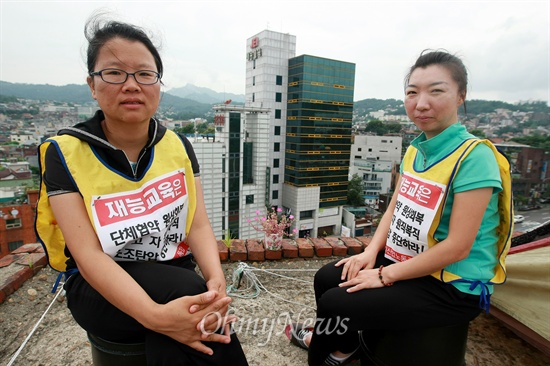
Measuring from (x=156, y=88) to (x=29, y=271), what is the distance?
6.15ft

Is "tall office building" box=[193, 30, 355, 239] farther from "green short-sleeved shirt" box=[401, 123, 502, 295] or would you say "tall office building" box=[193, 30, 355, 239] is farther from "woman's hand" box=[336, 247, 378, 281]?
"green short-sleeved shirt" box=[401, 123, 502, 295]

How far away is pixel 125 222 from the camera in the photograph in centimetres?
86

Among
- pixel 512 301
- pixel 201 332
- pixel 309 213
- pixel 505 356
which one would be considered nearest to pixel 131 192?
pixel 201 332

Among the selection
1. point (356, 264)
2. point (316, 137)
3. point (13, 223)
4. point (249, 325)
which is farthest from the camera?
point (316, 137)

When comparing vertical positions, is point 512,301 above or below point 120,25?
below

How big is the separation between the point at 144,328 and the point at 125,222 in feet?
1.01

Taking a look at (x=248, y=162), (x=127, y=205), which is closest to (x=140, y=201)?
(x=127, y=205)

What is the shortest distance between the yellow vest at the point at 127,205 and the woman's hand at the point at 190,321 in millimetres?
244

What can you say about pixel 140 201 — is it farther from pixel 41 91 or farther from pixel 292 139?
pixel 41 91

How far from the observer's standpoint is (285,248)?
94.1 inches

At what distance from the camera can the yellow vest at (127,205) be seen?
2.74 feet

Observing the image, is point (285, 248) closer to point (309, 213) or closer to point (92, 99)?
point (92, 99)

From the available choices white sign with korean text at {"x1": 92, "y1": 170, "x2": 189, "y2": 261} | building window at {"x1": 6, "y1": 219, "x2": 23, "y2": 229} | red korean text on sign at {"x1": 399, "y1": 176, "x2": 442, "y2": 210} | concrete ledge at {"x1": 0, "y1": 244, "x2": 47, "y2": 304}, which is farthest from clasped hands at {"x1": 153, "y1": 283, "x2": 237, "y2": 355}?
building window at {"x1": 6, "y1": 219, "x2": 23, "y2": 229}

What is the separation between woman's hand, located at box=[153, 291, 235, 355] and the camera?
2.51 feet
